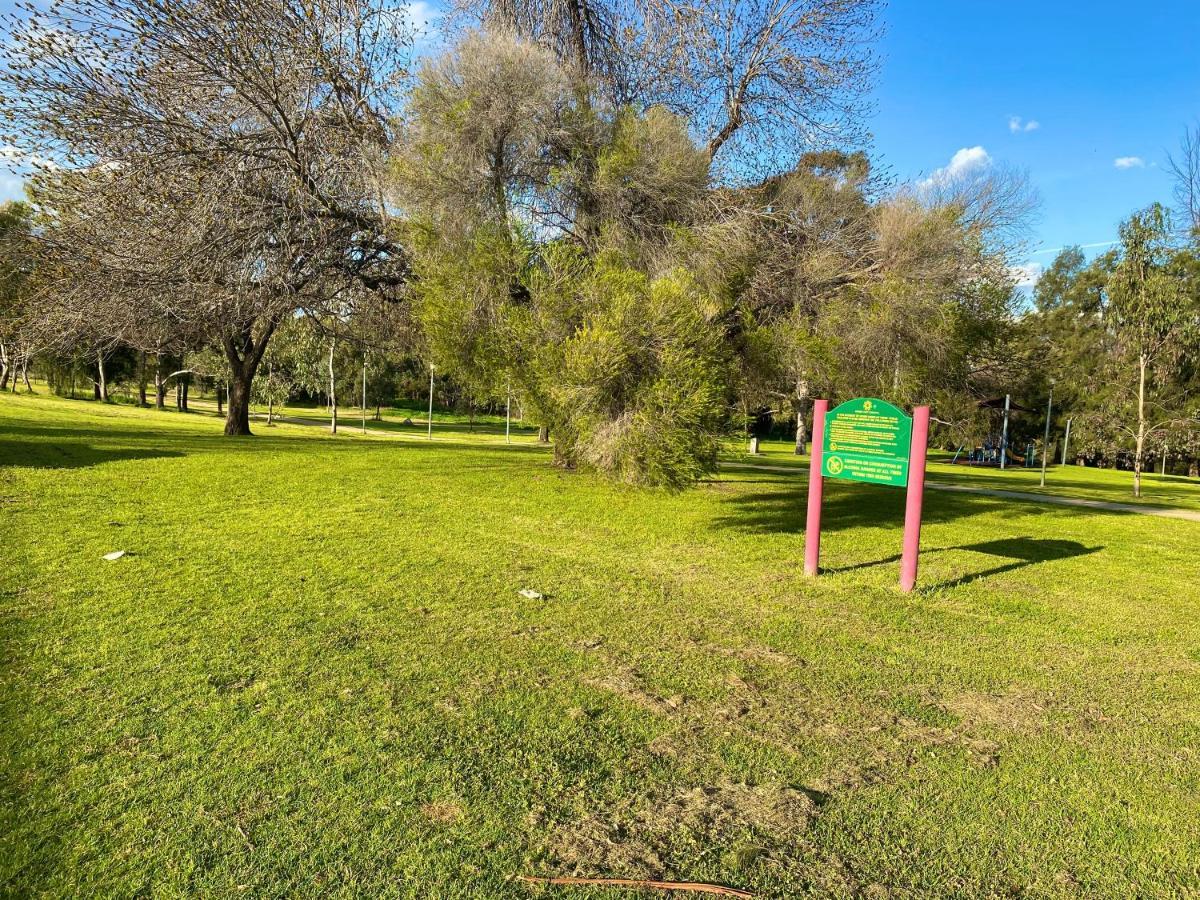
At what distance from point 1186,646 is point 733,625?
391cm

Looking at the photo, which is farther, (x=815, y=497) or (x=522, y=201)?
(x=522, y=201)

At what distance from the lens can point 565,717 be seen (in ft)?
13.5

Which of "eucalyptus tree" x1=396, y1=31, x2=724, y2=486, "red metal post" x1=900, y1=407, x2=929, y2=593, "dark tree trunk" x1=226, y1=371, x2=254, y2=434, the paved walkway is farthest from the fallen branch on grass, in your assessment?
"dark tree trunk" x1=226, y1=371, x2=254, y2=434

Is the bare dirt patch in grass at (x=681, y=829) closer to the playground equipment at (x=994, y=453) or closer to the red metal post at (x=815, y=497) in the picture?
the red metal post at (x=815, y=497)

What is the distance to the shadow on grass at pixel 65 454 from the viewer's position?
486 inches

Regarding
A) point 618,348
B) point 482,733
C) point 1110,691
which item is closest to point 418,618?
point 482,733

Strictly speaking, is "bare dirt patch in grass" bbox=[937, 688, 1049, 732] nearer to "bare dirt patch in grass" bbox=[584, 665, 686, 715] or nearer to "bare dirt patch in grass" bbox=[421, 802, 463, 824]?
"bare dirt patch in grass" bbox=[584, 665, 686, 715]

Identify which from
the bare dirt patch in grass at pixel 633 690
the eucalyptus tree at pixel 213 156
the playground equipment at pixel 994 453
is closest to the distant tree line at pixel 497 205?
the eucalyptus tree at pixel 213 156

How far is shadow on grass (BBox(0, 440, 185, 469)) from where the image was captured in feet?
40.5

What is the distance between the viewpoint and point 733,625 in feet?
20.1

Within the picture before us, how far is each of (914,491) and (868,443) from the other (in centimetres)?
72

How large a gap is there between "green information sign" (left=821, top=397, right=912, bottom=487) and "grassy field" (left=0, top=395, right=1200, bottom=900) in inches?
48.0

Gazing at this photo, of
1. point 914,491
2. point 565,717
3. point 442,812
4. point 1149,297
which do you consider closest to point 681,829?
point 442,812

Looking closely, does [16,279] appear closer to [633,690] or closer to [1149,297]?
[633,690]
